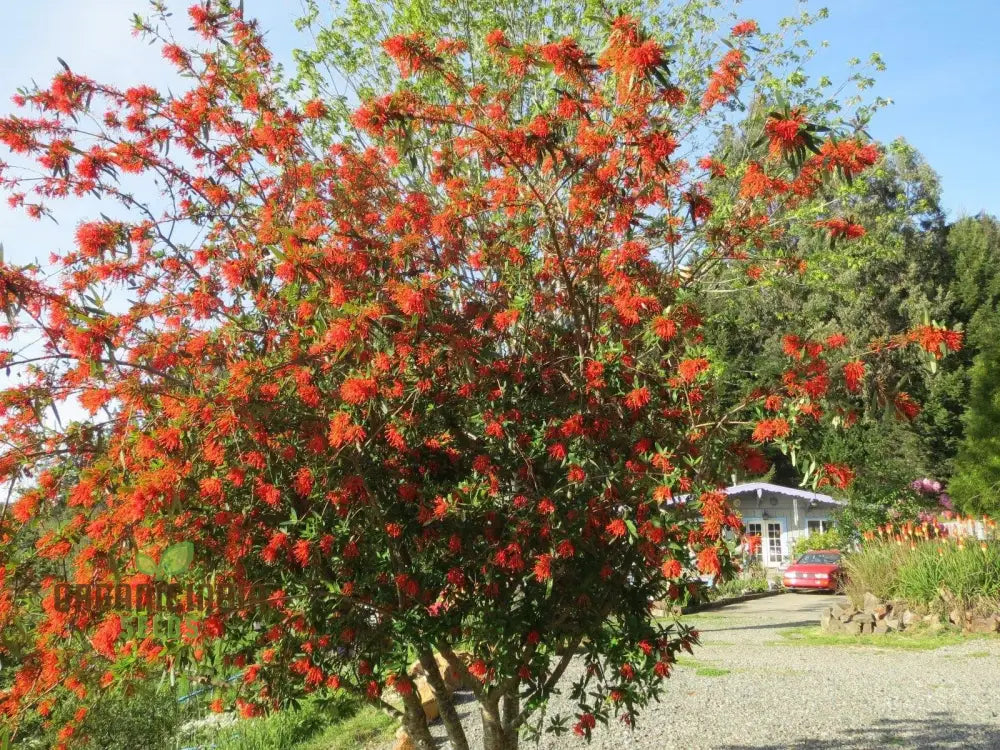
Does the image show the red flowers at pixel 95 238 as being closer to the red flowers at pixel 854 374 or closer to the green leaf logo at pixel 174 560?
the green leaf logo at pixel 174 560

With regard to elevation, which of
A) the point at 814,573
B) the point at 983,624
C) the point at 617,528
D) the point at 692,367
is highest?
the point at 692,367

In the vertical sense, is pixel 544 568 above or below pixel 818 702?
above

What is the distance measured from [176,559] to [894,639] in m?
12.2

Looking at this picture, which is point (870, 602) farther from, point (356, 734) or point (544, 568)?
point (544, 568)

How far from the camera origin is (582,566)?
13.1 feet

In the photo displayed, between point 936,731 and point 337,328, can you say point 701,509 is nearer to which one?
point 337,328

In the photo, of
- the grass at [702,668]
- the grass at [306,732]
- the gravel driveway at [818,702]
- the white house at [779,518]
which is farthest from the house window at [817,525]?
the grass at [306,732]

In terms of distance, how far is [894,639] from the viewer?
12.6 metres

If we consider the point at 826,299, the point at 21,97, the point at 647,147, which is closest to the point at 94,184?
the point at 21,97

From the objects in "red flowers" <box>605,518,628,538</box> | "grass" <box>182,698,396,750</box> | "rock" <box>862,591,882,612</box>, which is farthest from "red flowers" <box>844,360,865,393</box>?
"rock" <box>862,591,882,612</box>

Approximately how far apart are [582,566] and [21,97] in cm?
449

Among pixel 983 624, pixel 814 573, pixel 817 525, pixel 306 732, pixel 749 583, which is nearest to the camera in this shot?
pixel 306 732

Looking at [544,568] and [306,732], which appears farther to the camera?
[306,732]

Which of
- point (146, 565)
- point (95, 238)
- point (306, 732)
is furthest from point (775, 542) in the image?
point (146, 565)
